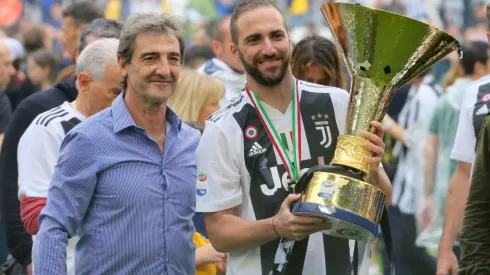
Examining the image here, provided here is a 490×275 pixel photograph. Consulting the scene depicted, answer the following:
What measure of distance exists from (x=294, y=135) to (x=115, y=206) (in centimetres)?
87

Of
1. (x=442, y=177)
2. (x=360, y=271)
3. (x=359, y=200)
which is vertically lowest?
(x=442, y=177)

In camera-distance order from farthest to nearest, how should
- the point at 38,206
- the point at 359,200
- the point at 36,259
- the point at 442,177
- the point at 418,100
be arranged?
1. the point at 418,100
2. the point at 442,177
3. the point at 38,206
4. the point at 36,259
5. the point at 359,200

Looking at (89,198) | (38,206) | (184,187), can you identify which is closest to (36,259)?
(89,198)

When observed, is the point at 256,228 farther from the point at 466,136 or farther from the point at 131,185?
the point at 466,136

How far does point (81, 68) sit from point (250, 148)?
148cm

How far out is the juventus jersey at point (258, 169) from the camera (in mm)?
5766

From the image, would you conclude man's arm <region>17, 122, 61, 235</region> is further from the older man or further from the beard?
the beard

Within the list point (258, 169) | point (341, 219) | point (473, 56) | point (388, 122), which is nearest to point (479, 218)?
point (341, 219)

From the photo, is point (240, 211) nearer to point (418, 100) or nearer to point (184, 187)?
point (184, 187)

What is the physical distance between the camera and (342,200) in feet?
16.9

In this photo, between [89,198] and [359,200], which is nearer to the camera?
[359,200]

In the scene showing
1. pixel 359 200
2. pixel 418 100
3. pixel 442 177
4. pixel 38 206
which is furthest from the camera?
pixel 418 100

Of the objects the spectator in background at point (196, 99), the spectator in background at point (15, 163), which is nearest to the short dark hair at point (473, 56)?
Answer: the spectator in background at point (196, 99)

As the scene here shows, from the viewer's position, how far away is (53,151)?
6.81 metres
